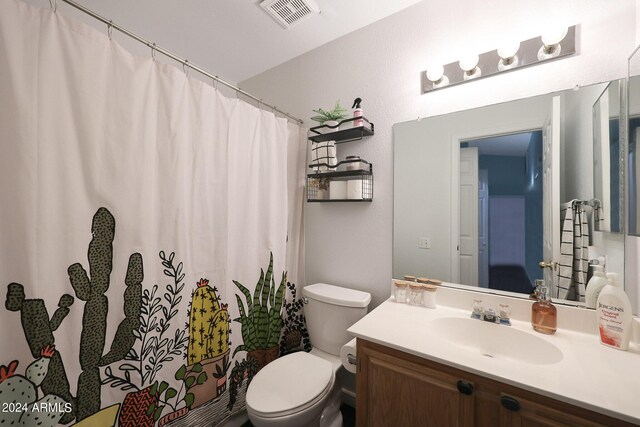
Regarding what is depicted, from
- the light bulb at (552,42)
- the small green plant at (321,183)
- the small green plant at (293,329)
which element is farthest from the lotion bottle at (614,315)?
the small green plant at (293,329)

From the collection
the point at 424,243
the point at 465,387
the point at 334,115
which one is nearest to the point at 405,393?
the point at 465,387

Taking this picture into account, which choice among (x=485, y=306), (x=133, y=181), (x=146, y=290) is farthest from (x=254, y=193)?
(x=485, y=306)

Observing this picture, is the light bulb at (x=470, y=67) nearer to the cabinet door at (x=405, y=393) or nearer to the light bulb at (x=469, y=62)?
the light bulb at (x=469, y=62)

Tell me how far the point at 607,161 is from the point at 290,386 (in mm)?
1690

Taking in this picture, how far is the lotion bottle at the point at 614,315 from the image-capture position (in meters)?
0.90

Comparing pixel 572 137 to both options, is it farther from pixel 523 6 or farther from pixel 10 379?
pixel 10 379

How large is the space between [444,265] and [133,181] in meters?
1.56

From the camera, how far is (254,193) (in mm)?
1574

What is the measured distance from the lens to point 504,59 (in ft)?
3.94

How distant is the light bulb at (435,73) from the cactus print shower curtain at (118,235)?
1.03 meters

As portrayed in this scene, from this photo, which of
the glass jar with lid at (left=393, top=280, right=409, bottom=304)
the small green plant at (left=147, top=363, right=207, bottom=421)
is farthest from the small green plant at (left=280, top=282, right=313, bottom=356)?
the glass jar with lid at (left=393, top=280, right=409, bottom=304)

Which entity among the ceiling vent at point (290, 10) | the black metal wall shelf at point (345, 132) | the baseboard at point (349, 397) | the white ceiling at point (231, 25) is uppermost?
the white ceiling at point (231, 25)

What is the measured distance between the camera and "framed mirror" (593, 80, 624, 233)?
3.28 ft

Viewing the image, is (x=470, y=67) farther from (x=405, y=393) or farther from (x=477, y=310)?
(x=405, y=393)
